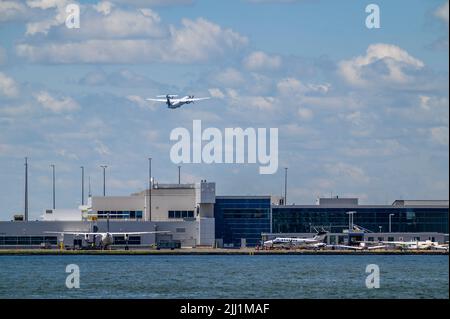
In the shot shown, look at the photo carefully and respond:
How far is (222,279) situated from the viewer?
13212 centimetres

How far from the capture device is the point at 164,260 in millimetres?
191000

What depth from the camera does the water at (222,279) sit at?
4382 inches

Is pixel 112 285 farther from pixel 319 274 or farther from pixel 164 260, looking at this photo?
pixel 164 260

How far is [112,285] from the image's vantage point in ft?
400

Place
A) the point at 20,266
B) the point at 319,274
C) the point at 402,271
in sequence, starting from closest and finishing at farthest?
the point at 319,274
the point at 402,271
the point at 20,266

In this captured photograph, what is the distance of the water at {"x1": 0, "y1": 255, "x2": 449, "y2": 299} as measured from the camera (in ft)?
365
